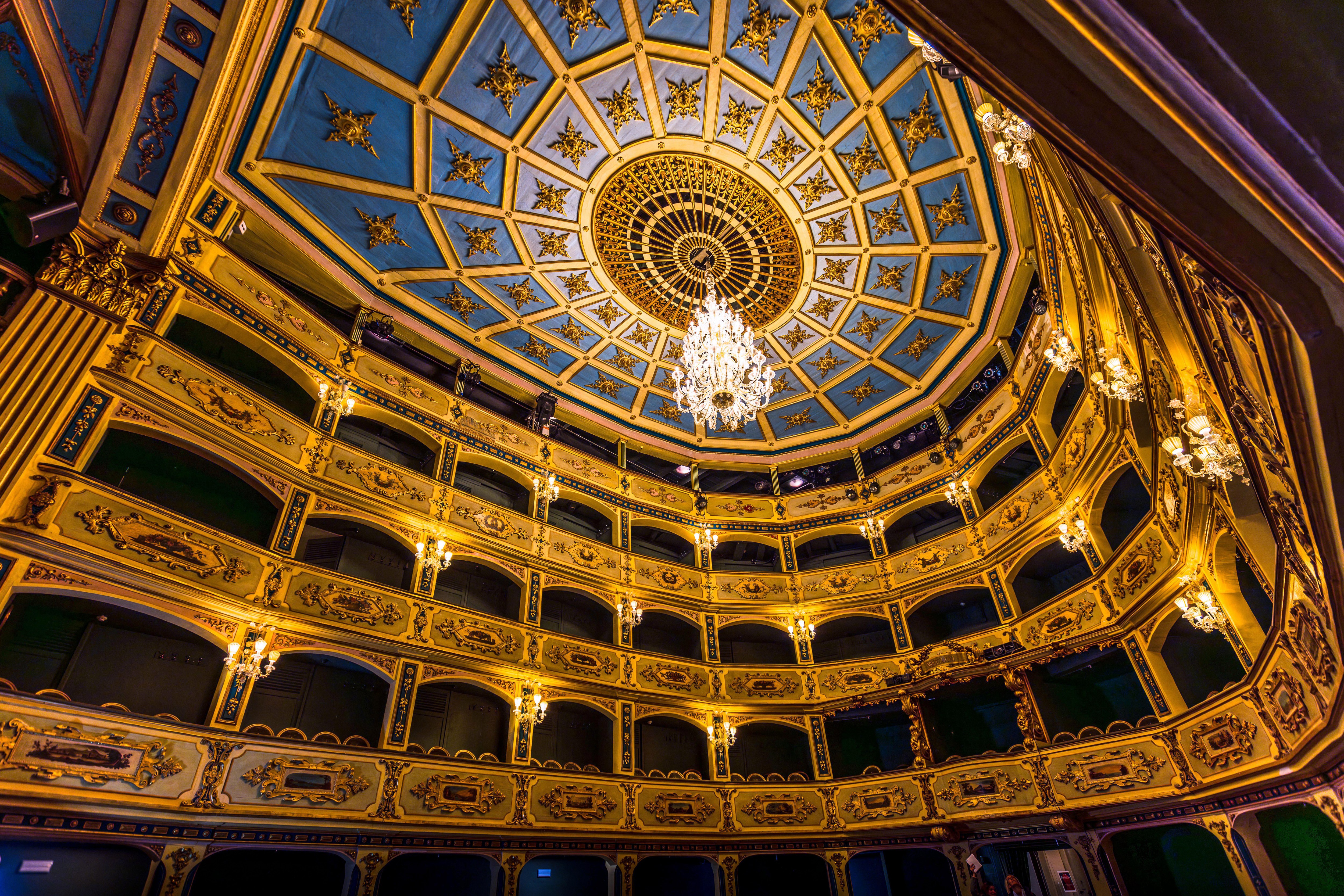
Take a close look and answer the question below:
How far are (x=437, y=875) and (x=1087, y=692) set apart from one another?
12558mm

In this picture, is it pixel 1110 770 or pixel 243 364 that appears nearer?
pixel 1110 770

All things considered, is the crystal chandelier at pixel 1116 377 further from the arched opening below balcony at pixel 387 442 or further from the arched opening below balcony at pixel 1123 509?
the arched opening below balcony at pixel 387 442

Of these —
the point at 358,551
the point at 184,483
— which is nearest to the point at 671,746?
the point at 358,551

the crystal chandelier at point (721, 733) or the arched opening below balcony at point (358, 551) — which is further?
the crystal chandelier at point (721, 733)

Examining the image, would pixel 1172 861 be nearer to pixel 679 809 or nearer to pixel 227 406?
pixel 679 809

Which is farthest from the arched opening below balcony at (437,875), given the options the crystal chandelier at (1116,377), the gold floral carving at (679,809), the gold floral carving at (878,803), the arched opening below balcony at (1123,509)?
the arched opening below balcony at (1123,509)

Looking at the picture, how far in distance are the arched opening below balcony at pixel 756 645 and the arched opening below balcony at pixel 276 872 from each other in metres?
9.24

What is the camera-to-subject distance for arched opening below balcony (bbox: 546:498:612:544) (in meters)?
14.8

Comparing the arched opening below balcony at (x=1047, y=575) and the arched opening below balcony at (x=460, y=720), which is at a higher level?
the arched opening below balcony at (x=1047, y=575)

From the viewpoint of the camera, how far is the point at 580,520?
1538cm

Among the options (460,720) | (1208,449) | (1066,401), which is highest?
(1066,401)

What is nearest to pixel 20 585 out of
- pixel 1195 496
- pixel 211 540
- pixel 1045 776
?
pixel 211 540

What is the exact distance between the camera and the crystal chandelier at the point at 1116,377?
217 inches

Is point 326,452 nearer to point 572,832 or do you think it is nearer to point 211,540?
point 211,540
